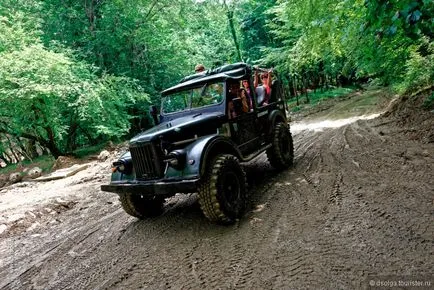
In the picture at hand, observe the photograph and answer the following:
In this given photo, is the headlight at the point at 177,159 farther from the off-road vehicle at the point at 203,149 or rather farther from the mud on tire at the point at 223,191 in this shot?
the mud on tire at the point at 223,191

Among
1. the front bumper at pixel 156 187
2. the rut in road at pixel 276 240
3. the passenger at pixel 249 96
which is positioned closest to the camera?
the rut in road at pixel 276 240

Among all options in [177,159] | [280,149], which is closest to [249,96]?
[280,149]

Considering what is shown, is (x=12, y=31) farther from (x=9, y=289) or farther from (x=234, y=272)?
(x=234, y=272)

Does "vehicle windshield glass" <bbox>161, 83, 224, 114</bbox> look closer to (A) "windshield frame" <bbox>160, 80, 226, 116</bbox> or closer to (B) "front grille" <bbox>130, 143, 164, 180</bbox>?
(A) "windshield frame" <bbox>160, 80, 226, 116</bbox>

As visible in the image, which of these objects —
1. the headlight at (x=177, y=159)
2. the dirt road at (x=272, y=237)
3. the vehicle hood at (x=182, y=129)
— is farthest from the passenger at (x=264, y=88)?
the headlight at (x=177, y=159)

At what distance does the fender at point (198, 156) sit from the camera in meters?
4.19

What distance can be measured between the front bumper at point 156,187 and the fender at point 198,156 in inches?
4.8

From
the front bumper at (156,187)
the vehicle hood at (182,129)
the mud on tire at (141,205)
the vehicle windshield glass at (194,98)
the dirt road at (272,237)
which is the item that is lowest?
the dirt road at (272,237)

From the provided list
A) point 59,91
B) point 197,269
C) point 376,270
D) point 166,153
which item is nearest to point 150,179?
point 166,153

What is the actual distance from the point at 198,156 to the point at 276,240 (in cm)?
144

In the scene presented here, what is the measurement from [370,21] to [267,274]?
2661mm

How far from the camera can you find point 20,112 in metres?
13.4

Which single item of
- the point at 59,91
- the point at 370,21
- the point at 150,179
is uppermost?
the point at 59,91

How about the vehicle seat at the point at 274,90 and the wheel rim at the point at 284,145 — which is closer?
the wheel rim at the point at 284,145
